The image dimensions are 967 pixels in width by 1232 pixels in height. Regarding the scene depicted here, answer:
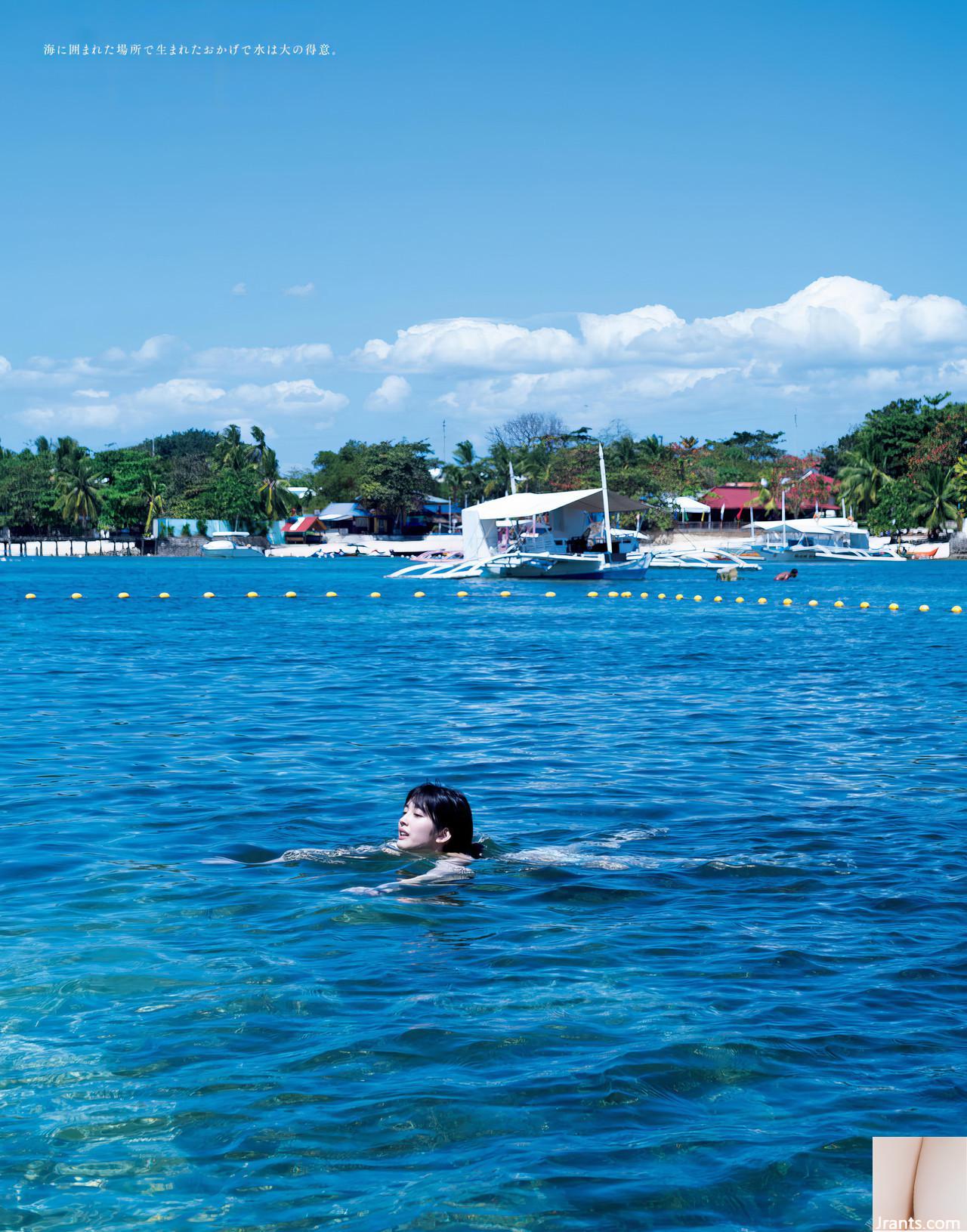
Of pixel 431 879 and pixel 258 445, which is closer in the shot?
pixel 431 879

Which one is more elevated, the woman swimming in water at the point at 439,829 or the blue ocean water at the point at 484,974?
the woman swimming in water at the point at 439,829

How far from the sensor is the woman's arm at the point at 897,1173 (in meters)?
2.12

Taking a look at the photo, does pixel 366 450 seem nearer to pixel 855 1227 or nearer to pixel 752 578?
pixel 752 578

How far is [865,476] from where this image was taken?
4537 inches

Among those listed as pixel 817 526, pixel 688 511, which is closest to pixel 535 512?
pixel 817 526

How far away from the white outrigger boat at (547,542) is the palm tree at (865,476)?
1766 inches

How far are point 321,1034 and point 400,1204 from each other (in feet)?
5.01

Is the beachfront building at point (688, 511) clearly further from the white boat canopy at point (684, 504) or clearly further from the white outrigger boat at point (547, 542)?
the white outrigger boat at point (547, 542)

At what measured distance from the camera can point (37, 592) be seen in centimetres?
5725

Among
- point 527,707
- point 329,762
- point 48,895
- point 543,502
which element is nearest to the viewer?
point 48,895

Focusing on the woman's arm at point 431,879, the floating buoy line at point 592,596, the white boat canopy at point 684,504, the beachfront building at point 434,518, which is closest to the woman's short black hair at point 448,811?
the woman's arm at point 431,879

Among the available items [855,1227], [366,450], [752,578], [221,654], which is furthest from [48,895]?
[366,450]

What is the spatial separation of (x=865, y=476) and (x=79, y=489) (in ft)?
254

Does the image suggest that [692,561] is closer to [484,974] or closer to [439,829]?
[439,829]
